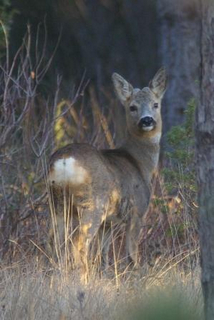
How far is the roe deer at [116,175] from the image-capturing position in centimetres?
843

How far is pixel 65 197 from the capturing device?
8.45 metres

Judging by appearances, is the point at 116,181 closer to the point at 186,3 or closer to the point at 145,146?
the point at 145,146

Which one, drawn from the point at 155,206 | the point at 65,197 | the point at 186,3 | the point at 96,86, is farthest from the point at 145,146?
the point at 96,86

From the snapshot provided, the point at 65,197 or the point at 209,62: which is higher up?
the point at 209,62

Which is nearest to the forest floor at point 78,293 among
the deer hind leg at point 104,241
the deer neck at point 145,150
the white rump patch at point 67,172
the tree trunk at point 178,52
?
the white rump patch at point 67,172

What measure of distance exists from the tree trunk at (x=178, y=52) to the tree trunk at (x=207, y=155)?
31.9ft

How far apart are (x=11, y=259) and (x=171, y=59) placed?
6.94 metres

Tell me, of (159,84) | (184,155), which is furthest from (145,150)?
(159,84)

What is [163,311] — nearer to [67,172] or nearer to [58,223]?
[67,172]

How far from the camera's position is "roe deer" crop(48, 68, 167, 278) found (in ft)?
27.7

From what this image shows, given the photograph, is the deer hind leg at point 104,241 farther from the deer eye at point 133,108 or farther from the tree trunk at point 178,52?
the tree trunk at point 178,52

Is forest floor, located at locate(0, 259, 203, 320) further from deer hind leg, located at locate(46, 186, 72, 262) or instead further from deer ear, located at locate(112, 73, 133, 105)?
deer ear, located at locate(112, 73, 133, 105)

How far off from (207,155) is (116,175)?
4.19 metres

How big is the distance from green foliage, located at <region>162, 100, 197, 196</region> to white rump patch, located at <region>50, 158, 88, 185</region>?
1.11m
